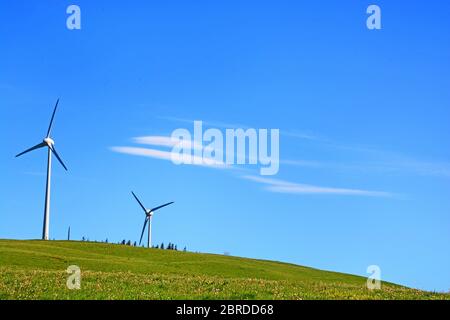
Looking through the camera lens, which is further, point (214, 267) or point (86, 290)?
point (214, 267)

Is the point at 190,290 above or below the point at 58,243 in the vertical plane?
below
